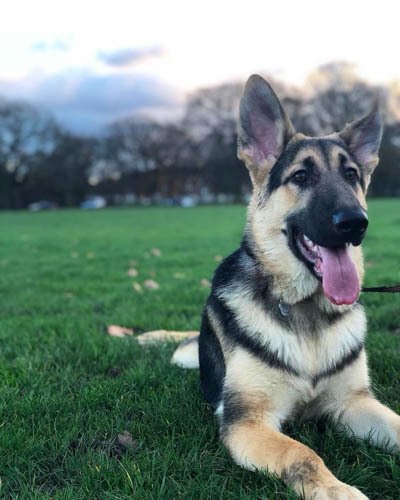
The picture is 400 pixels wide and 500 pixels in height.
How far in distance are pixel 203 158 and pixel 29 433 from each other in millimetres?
62867

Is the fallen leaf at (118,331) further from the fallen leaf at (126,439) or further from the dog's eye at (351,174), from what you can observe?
the dog's eye at (351,174)

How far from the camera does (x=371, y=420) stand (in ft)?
9.39

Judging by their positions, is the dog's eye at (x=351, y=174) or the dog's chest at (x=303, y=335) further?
the dog's eye at (x=351, y=174)

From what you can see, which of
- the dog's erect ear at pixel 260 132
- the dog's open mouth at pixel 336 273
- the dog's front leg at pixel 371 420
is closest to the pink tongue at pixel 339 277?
the dog's open mouth at pixel 336 273

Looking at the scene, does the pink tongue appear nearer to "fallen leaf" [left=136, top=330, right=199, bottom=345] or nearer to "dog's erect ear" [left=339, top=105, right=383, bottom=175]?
"dog's erect ear" [left=339, top=105, right=383, bottom=175]

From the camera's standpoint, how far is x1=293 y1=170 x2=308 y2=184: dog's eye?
325 centimetres

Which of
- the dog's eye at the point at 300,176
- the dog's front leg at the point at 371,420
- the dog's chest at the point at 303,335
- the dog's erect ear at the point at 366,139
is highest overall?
the dog's erect ear at the point at 366,139

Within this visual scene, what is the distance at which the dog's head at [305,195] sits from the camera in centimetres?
295

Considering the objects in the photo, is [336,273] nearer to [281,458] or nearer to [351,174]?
[351,174]

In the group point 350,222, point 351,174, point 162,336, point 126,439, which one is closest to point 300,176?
point 351,174

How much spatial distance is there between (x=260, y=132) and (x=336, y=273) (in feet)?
3.97

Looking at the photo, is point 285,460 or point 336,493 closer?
point 336,493

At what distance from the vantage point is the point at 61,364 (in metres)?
4.31

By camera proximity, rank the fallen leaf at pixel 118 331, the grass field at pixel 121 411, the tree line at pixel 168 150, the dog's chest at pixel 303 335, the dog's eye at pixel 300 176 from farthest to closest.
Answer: the tree line at pixel 168 150, the fallen leaf at pixel 118 331, the dog's eye at pixel 300 176, the dog's chest at pixel 303 335, the grass field at pixel 121 411
